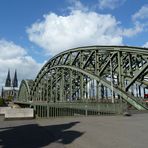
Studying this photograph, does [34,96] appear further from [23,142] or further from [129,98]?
[23,142]

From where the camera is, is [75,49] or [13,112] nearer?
[13,112]

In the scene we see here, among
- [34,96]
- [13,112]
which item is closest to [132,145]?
[13,112]

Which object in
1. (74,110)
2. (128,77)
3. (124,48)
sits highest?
(124,48)

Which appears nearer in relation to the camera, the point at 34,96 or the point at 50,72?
the point at 50,72

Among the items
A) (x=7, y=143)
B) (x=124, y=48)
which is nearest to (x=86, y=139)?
(x=7, y=143)

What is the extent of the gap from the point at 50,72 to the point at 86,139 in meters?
55.4

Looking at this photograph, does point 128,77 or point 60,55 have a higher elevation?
point 60,55

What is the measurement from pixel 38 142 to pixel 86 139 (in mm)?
1839

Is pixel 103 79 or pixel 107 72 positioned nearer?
pixel 103 79

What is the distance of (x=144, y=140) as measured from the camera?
29.7 ft

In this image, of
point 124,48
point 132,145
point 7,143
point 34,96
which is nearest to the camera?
point 132,145

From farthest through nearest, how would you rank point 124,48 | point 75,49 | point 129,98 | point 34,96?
point 34,96, point 75,49, point 124,48, point 129,98

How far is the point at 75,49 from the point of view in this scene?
46.7 m

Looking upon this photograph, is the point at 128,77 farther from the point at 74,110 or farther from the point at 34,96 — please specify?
the point at 34,96
